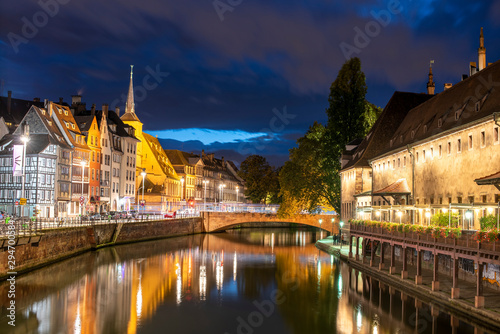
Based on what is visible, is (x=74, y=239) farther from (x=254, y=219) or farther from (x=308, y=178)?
(x=254, y=219)

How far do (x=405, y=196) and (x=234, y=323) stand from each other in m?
22.2

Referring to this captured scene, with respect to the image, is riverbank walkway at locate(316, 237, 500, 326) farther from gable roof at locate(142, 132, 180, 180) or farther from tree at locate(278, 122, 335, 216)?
gable roof at locate(142, 132, 180, 180)

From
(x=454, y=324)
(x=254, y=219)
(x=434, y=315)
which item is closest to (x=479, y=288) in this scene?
(x=454, y=324)

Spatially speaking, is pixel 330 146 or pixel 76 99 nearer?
pixel 330 146

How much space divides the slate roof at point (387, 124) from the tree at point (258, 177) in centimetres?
6090

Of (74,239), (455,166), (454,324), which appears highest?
(455,166)

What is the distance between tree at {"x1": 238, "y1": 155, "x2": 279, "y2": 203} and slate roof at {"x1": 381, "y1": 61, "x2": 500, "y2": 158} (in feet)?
222

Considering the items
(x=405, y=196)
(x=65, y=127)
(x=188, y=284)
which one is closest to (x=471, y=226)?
(x=405, y=196)

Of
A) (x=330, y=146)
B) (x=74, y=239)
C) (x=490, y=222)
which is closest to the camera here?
(x=490, y=222)

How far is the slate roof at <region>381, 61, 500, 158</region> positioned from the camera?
110 feet

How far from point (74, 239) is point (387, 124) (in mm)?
31647

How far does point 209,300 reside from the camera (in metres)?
33.9

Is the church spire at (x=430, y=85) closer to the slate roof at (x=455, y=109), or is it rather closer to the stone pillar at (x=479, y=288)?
the slate roof at (x=455, y=109)

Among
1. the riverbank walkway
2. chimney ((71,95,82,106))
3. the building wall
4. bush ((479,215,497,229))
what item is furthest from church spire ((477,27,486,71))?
chimney ((71,95,82,106))
